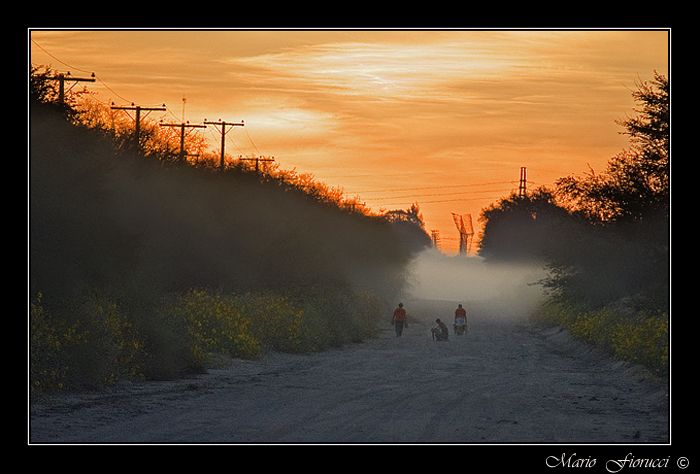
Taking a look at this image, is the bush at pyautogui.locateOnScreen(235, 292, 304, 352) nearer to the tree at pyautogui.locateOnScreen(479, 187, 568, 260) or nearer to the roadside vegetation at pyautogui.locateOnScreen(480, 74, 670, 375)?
the roadside vegetation at pyautogui.locateOnScreen(480, 74, 670, 375)

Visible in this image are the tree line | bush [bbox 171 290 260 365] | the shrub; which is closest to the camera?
the tree line

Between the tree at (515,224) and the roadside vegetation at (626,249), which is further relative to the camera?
the tree at (515,224)

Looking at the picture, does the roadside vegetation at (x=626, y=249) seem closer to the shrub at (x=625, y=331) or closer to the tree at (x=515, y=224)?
the shrub at (x=625, y=331)

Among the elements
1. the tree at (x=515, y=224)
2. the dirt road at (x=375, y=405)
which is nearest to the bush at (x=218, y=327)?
the dirt road at (x=375, y=405)

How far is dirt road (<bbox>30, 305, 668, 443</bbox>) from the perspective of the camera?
1842 centimetres

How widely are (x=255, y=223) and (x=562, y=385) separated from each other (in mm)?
27974

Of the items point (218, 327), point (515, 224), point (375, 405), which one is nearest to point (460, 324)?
point (218, 327)

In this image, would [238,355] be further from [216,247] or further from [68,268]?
[216,247]

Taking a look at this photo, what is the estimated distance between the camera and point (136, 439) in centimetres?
1722

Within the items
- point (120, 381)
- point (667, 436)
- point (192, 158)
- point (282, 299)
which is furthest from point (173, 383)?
point (192, 158)

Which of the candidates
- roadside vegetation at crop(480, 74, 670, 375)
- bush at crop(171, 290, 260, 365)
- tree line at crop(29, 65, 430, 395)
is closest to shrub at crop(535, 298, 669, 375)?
roadside vegetation at crop(480, 74, 670, 375)

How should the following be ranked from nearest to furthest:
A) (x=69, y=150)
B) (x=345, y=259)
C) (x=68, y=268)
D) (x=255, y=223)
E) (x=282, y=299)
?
(x=68, y=268), (x=69, y=150), (x=282, y=299), (x=255, y=223), (x=345, y=259)

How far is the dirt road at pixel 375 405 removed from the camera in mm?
18422

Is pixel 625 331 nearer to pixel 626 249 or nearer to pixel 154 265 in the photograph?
pixel 626 249
